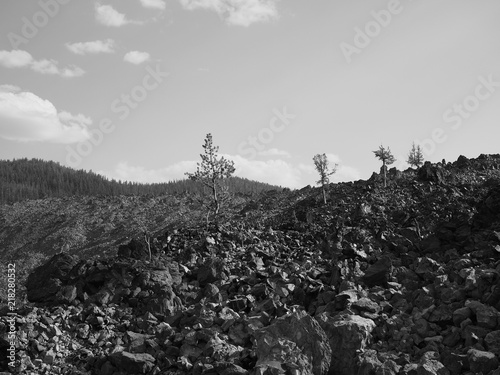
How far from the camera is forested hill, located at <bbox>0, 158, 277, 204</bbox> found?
453 ft

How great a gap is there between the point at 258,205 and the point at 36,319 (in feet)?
135

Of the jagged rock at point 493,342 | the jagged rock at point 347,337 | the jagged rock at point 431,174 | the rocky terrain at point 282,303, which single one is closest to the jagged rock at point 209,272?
the rocky terrain at point 282,303

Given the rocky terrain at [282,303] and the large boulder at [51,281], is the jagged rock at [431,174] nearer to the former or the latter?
the rocky terrain at [282,303]

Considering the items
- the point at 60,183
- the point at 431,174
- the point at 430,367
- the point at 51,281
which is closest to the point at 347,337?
the point at 430,367

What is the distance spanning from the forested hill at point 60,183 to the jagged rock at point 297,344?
12119 centimetres

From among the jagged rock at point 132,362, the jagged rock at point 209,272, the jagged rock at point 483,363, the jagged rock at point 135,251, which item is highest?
the jagged rock at point 135,251

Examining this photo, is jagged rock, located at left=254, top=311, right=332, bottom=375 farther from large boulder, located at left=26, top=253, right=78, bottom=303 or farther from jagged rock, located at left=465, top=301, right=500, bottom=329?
large boulder, located at left=26, top=253, right=78, bottom=303

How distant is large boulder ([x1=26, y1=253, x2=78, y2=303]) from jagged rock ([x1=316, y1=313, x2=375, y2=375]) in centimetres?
1161

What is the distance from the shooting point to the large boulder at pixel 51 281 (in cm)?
1778

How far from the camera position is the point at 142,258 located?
72.5ft

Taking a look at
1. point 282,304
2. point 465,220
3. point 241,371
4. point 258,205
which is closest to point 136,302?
point 282,304

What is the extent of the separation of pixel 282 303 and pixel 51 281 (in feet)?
36.8

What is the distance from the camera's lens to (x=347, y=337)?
1211 cm

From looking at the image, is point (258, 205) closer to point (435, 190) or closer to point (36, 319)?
point (435, 190)
